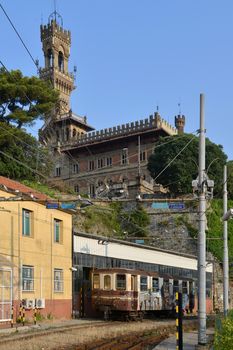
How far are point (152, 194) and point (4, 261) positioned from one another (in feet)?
138

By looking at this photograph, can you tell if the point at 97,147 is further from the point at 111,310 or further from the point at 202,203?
the point at 202,203

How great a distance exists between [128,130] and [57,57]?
41.0 meters

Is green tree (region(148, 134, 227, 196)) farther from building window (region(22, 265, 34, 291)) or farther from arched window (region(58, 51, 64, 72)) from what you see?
arched window (region(58, 51, 64, 72))

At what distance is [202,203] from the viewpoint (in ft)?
58.9

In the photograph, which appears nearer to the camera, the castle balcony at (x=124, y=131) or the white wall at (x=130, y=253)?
the white wall at (x=130, y=253)

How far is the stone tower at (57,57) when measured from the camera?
117 m

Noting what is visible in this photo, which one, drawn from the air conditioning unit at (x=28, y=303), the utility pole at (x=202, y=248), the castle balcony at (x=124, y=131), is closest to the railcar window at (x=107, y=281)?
the air conditioning unit at (x=28, y=303)

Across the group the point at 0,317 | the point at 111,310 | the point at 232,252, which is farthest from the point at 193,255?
the point at 0,317

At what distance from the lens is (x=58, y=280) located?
108 ft

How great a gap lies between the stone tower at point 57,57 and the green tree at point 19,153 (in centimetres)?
5882

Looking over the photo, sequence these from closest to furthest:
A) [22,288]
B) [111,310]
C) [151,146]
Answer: [22,288]
[111,310]
[151,146]

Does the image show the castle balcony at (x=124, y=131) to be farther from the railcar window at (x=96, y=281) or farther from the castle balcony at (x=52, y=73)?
the railcar window at (x=96, y=281)

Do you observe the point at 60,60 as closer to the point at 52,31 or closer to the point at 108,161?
the point at 52,31

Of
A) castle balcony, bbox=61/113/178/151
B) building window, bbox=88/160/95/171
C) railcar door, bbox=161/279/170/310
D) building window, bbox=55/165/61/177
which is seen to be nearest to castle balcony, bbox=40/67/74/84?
castle balcony, bbox=61/113/178/151
